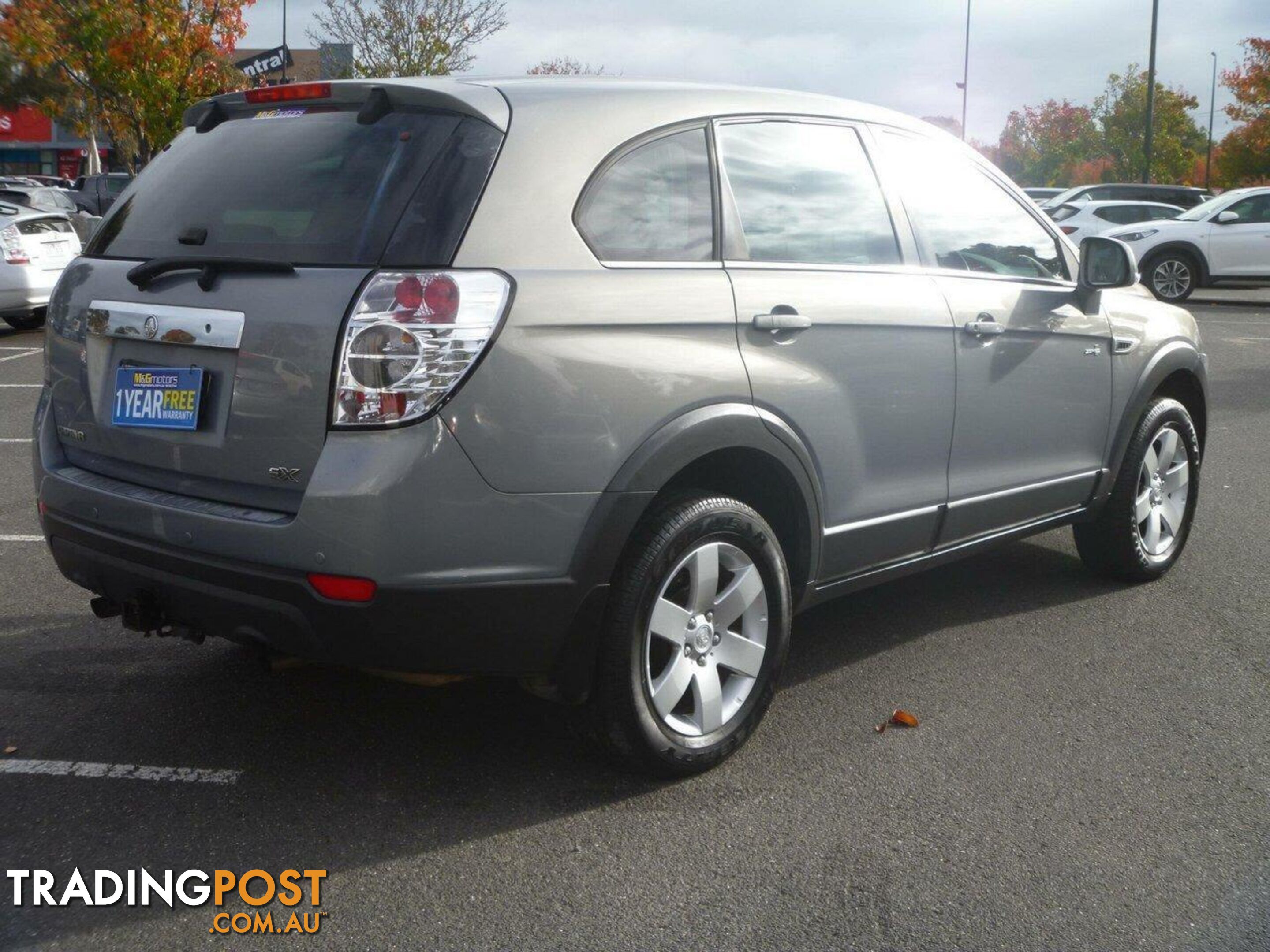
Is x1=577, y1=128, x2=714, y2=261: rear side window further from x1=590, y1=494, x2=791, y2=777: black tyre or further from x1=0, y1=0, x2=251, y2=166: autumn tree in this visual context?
x1=0, y1=0, x2=251, y2=166: autumn tree

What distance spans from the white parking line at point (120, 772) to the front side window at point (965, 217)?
2663 millimetres

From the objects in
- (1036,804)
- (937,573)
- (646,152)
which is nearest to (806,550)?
(1036,804)

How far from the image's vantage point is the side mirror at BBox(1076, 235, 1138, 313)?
5.01 meters

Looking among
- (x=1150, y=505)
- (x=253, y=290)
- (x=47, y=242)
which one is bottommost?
(x=1150, y=505)

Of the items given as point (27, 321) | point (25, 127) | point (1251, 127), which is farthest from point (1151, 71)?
point (25, 127)

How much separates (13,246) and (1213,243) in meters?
16.7

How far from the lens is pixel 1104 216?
24.5m

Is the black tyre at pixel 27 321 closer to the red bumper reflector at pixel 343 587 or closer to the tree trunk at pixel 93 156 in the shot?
the red bumper reflector at pixel 343 587

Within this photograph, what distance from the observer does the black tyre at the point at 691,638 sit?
3477 millimetres

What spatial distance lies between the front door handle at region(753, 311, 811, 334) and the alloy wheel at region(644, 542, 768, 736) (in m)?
0.60

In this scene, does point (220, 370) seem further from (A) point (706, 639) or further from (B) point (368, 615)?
(A) point (706, 639)

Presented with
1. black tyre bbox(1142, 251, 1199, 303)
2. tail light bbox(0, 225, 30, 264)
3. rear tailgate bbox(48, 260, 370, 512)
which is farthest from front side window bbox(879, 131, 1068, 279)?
black tyre bbox(1142, 251, 1199, 303)

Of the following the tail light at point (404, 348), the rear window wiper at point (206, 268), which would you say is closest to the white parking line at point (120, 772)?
the tail light at point (404, 348)

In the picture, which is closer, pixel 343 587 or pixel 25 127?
pixel 343 587
